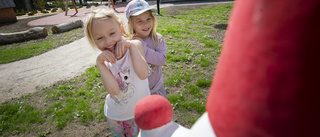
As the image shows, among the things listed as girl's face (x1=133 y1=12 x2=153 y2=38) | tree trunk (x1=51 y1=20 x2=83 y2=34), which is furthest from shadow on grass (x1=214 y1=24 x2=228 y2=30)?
tree trunk (x1=51 y1=20 x2=83 y2=34)

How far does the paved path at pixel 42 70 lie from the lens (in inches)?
190

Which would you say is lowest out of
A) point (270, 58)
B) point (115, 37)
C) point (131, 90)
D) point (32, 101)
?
point (32, 101)

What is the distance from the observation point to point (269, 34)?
438 millimetres

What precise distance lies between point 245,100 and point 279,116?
0.25 feet

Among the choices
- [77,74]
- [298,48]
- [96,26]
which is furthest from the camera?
[77,74]

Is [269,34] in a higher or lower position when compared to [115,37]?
higher

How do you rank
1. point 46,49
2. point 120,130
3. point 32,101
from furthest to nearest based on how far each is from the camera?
point 46,49 → point 32,101 → point 120,130

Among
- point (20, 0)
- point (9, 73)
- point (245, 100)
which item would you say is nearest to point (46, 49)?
point (9, 73)

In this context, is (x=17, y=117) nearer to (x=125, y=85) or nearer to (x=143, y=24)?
(x=125, y=85)

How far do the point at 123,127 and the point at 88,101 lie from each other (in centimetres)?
226

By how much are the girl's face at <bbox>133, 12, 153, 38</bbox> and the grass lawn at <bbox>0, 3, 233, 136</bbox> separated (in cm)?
164

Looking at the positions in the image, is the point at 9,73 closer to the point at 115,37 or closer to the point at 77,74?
the point at 77,74

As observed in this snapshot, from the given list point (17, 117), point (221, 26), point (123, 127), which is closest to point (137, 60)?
point (123, 127)

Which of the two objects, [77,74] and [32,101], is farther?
[77,74]
